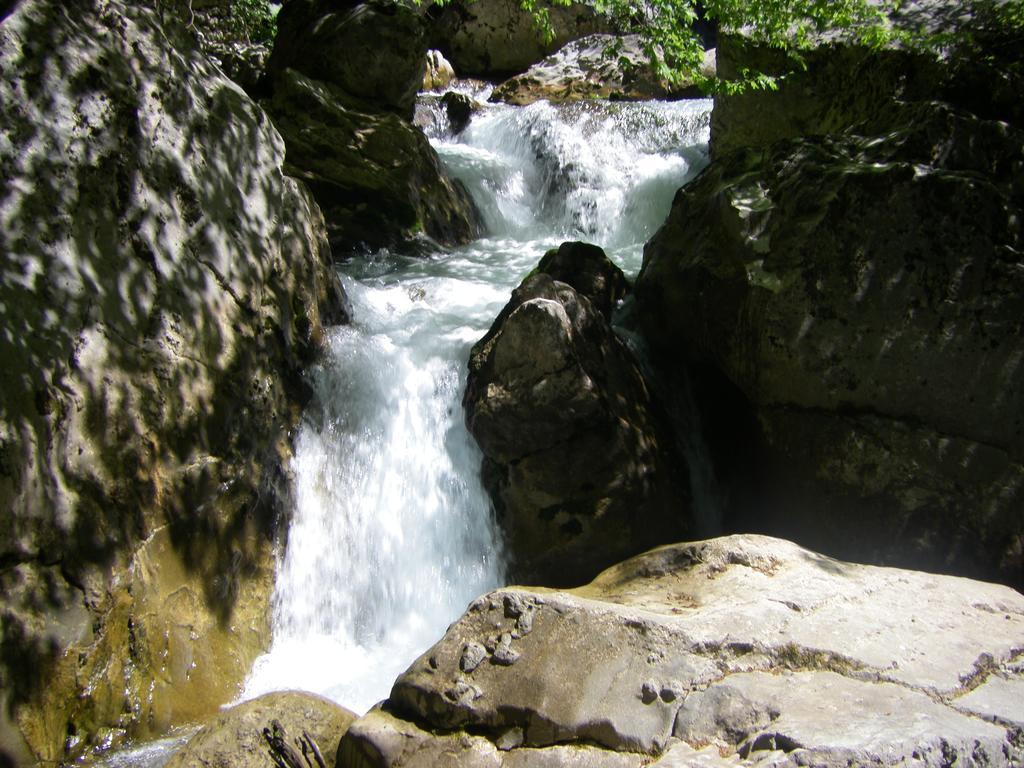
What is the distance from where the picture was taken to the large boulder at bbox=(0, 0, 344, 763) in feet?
11.7

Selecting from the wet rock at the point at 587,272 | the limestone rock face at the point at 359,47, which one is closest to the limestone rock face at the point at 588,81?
the limestone rock face at the point at 359,47

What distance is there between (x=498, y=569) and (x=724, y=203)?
11.1 feet

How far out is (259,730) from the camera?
333cm

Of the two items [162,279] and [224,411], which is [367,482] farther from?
[162,279]

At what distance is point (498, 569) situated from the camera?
5.37 metres

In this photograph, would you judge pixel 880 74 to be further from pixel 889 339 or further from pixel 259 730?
pixel 259 730

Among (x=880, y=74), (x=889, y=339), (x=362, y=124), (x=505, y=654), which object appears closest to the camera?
(x=505, y=654)

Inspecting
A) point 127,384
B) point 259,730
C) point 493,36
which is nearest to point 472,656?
point 259,730

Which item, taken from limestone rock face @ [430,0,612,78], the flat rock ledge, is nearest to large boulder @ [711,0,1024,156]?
the flat rock ledge

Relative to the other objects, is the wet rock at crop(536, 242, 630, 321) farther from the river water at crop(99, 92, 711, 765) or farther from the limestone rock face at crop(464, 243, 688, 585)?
the limestone rock face at crop(464, 243, 688, 585)

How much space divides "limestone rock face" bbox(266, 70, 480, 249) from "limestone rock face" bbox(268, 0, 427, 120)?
37 centimetres

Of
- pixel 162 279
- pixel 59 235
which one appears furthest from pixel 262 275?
pixel 59 235

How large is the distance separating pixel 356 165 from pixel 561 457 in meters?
5.10

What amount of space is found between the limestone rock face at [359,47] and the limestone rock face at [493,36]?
871 cm
